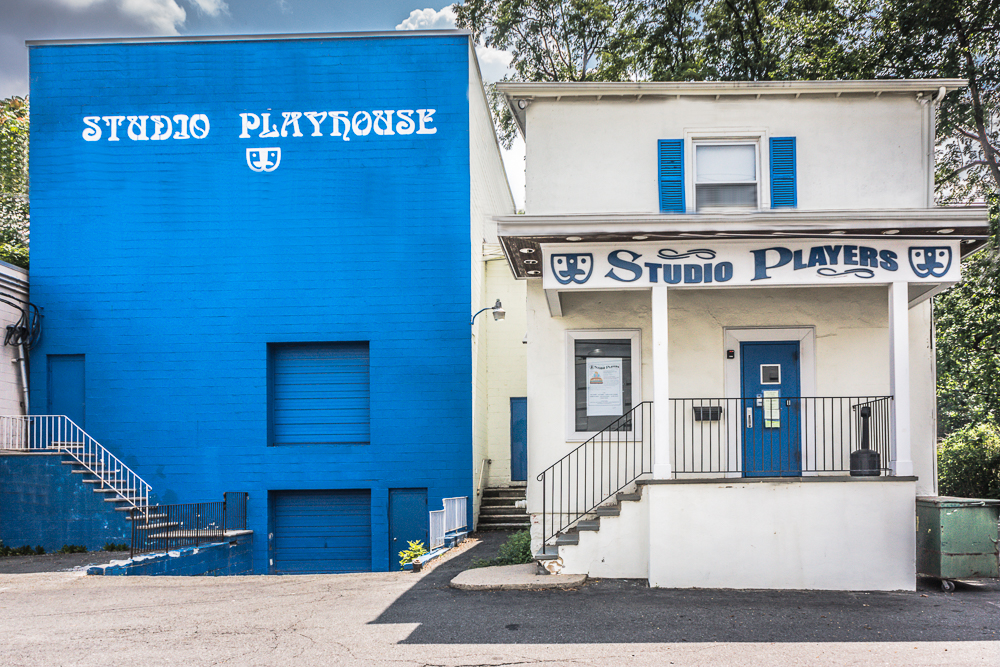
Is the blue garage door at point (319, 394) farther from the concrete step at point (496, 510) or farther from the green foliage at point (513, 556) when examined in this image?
the green foliage at point (513, 556)

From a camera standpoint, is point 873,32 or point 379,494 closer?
point 379,494


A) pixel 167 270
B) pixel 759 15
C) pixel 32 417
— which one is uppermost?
pixel 759 15

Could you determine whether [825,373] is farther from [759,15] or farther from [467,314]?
[759,15]

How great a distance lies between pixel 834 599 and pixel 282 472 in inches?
466

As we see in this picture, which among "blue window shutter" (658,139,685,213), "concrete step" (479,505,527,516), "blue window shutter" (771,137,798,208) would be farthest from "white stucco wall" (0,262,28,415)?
"blue window shutter" (771,137,798,208)

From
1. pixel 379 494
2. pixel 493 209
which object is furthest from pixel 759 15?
pixel 379 494

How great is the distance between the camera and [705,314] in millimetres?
12062

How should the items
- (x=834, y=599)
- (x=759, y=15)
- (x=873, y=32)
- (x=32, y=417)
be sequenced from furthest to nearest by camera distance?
(x=759, y=15), (x=873, y=32), (x=32, y=417), (x=834, y=599)

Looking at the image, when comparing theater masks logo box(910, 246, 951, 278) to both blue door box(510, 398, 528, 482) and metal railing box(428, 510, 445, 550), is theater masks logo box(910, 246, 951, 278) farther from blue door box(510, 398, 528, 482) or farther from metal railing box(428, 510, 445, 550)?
blue door box(510, 398, 528, 482)

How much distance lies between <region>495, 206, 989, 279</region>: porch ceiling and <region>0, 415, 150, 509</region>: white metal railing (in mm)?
11275

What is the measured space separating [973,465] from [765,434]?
14.2 metres

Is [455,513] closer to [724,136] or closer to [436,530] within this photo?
[436,530]

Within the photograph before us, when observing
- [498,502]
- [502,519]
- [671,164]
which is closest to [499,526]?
[502,519]

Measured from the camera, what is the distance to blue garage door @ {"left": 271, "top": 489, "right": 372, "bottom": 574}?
703 inches
